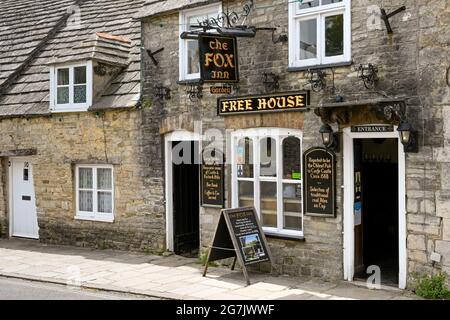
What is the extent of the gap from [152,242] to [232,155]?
295 cm

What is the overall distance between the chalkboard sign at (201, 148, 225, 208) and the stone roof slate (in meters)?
2.33

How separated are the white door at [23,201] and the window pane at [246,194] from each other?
6409 millimetres

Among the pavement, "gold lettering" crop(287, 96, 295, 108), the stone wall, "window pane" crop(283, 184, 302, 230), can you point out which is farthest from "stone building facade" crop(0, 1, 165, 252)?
"gold lettering" crop(287, 96, 295, 108)

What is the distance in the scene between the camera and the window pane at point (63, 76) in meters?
13.4

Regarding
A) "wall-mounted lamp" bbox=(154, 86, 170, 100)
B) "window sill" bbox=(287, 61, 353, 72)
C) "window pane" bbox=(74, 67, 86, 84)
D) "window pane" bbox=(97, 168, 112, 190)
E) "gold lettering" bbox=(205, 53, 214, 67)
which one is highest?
"window pane" bbox=(74, 67, 86, 84)

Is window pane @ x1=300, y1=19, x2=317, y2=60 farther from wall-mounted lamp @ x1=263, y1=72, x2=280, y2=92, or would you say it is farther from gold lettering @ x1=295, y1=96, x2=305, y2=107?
gold lettering @ x1=295, y1=96, x2=305, y2=107

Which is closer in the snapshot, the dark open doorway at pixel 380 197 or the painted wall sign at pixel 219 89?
the painted wall sign at pixel 219 89

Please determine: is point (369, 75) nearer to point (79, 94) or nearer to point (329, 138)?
point (329, 138)

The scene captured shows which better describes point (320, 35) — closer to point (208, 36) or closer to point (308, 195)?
point (208, 36)

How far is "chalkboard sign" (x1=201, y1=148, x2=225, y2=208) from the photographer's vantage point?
35.2 feet

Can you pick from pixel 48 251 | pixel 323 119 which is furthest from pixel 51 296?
pixel 323 119

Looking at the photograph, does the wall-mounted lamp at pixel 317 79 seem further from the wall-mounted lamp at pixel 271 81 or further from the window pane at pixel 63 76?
the window pane at pixel 63 76

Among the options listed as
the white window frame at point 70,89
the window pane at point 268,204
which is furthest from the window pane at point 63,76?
the window pane at point 268,204

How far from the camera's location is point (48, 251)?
12898 mm
